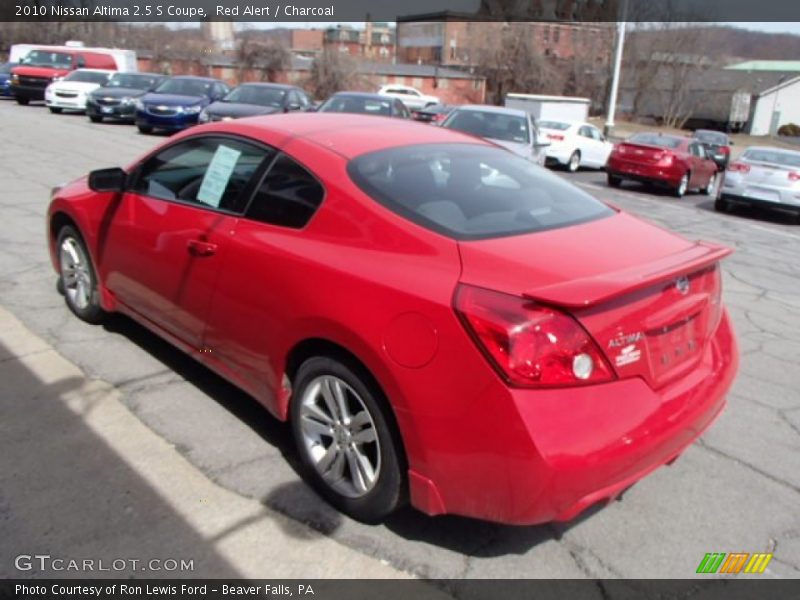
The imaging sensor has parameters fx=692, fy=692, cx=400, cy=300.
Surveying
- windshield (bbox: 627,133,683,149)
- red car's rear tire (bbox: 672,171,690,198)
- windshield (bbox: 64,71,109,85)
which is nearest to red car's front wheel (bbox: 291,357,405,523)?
red car's rear tire (bbox: 672,171,690,198)

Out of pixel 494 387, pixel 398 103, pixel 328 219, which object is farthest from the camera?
pixel 398 103

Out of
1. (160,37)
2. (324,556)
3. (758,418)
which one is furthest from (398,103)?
(160,37)

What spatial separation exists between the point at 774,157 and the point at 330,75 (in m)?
36.1

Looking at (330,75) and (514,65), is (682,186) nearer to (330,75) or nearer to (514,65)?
(330,75)

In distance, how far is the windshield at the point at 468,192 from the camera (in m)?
2.83

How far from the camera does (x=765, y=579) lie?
2.67 meters

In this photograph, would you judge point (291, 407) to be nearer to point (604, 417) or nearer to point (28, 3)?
point (604, 417)

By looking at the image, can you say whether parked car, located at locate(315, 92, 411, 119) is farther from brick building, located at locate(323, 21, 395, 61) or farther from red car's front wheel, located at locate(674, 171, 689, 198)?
brick building, located at locate(323, 21, 395, 61)

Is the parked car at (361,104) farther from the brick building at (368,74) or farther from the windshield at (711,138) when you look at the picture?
the brick building at (368,74)

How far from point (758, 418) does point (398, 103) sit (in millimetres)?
13885

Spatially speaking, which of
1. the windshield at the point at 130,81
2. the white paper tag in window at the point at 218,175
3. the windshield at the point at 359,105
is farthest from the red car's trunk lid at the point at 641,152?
the windshield at the point at 130,81

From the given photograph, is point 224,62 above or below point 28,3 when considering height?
below

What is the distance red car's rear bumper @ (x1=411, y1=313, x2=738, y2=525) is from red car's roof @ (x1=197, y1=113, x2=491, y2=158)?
1454 mm

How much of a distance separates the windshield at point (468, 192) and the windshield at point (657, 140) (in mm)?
14503
